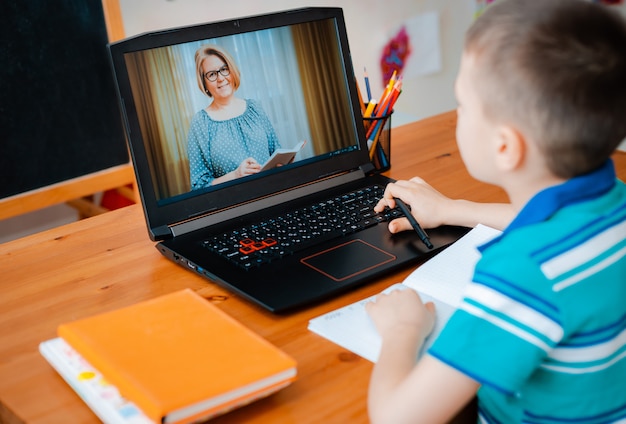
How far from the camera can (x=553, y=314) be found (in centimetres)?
66

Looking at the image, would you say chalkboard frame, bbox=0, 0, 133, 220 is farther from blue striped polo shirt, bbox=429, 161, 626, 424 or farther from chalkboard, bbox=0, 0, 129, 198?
blue striped polo shirt, bbox=429, 161, 626, 424

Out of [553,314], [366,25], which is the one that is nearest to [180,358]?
[553,314]

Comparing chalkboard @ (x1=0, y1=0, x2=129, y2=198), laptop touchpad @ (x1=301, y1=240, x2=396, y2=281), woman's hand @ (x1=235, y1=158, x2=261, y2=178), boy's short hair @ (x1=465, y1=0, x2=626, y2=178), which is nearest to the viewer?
boy's short hair @ (x1=465, y1=0, x2=626, y2=178)

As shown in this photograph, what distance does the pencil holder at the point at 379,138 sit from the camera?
1.35 metres

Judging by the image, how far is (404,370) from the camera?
73cm

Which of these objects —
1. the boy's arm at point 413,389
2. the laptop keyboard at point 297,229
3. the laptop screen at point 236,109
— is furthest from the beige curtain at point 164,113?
the boy's arm at point 413,389

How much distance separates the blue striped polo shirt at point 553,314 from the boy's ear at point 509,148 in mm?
39

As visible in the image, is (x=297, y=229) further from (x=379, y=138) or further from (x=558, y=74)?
(x=558, y=74)

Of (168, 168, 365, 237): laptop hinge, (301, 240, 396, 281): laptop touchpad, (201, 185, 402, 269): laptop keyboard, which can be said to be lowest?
(301, 240, 396, 281): laptop touchpad

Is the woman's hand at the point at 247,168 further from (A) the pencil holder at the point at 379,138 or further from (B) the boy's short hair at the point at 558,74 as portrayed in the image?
(B) the boy's short hair at the point at 558,74

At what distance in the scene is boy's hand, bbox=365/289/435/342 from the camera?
0.80m

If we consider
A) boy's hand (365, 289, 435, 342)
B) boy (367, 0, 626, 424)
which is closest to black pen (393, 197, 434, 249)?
boy's hand (365, 289, 435, 342)

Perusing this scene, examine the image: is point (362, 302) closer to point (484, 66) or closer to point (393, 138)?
point (484, 66)

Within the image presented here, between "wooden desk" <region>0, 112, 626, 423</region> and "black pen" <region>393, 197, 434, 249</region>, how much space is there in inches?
2.4
